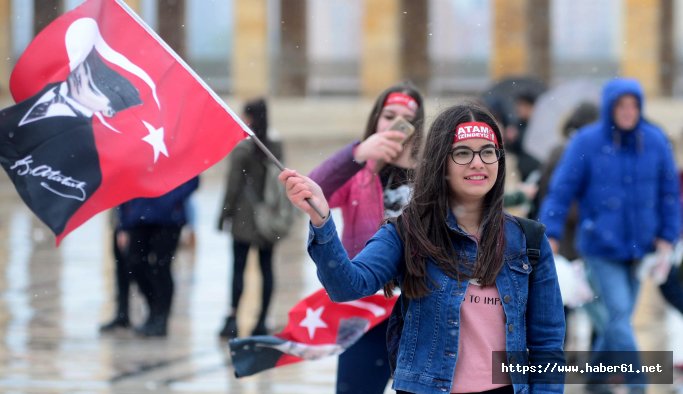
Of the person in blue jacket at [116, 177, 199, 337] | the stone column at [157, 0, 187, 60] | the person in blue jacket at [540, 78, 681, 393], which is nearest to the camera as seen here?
the person in blue jacket at [540, 78, 681, 393]

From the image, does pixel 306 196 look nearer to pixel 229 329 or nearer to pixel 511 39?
pixel 229 329

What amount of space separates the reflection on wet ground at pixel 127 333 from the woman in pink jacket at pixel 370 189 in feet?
8.28

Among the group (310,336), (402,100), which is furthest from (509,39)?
(402,100)

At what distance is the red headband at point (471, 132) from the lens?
13.0 feet

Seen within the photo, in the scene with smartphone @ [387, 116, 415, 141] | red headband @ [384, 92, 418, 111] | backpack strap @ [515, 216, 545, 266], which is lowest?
backpack strap @ [515, 216, 545, 266]

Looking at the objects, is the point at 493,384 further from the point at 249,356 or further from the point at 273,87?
the point at 273,87

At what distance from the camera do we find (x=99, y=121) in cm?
506

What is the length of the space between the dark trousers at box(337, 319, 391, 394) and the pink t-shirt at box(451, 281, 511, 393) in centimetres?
135

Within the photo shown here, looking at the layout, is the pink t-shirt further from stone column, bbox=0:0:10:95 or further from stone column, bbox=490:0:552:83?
stone column, bbox=490:0:552:83

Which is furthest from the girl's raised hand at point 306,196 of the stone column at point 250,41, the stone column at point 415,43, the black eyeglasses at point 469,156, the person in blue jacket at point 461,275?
the stone column at point 415,43

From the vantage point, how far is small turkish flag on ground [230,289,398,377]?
18.2ft

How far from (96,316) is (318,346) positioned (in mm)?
5511

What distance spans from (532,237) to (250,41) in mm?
40243

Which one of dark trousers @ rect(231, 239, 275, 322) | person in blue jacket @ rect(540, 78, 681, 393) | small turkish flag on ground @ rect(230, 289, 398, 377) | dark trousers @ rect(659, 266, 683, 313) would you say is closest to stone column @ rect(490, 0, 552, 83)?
dark trousers @ rect(231, 239, 275, 322)
